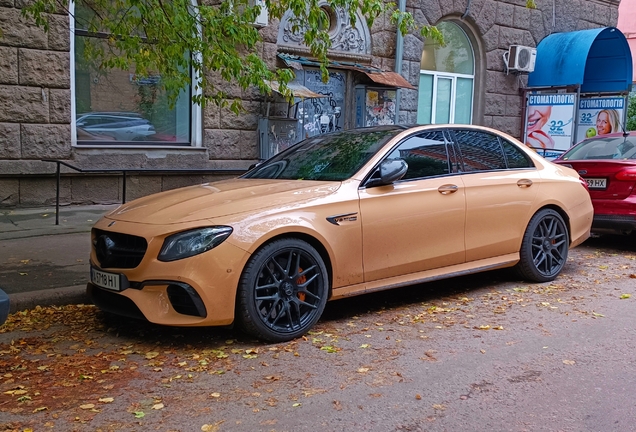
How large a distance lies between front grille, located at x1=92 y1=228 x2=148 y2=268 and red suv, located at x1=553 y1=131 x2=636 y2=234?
243 inches

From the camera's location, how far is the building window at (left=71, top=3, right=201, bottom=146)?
1052cm

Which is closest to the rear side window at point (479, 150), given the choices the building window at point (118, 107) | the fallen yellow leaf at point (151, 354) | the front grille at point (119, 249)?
the front grille at point (119, 249)

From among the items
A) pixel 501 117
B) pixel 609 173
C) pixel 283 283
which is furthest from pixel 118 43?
pixel 501 117

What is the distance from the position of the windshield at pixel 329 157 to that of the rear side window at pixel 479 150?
67 cm

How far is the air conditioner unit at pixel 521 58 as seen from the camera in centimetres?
1575

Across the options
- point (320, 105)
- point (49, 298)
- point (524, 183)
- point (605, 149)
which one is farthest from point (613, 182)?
point (49, 298)

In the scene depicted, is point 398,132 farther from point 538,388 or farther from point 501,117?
point 501,117

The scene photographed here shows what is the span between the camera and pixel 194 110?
11711 millimetres

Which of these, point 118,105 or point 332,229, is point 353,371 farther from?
point 118,105

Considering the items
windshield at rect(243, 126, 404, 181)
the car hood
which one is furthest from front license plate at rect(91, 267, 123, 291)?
windshield at rect(243, 126, 404, 181)

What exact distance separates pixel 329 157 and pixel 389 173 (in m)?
0.76

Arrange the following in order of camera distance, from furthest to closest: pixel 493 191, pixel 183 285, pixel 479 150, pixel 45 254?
pixel 45 254 < pixel 479 150 < pixel 493 191 < pixel 183 285

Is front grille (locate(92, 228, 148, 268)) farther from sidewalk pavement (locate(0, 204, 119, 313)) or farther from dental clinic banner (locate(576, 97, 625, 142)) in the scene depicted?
dental clinic banner (locate(576, 97, 625, 142))

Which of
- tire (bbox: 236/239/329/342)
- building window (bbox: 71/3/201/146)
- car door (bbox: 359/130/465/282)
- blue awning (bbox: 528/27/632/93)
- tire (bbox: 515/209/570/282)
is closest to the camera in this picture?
tire (bbox: 236/239/329/342)
